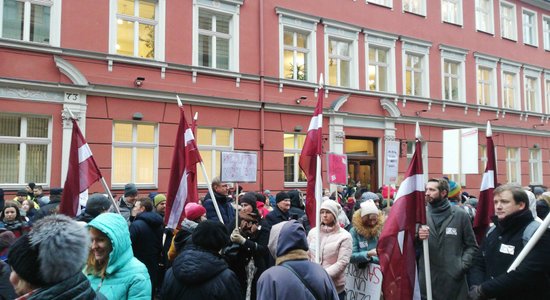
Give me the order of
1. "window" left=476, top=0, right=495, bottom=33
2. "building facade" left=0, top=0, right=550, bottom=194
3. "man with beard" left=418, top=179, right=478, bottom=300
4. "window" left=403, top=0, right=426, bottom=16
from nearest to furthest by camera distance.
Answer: "man with beard" left=418, top=179, right=478, bottom=300, "building facade" left=0, top=0, right=550, bottom=194, "window" left=403, top=0, right=426, bottom=16, "window" left=476, top=0, right=495, bottom=33

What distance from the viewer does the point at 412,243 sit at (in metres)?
4.30

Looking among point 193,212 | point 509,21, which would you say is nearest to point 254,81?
point 193,212

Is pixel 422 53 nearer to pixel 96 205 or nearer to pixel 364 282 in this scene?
pixel 364 282

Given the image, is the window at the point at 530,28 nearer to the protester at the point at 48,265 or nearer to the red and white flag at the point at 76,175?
the red and white flag at the point at 76,175

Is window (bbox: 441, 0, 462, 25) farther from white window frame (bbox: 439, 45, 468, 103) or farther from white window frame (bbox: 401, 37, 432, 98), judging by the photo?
white window frame (bbox: 401, 37, 432, 98)

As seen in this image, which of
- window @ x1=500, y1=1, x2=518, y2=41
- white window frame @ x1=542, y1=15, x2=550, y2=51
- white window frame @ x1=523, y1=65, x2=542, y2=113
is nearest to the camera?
window @ x1=500, y1=1, x2=518, y2=41

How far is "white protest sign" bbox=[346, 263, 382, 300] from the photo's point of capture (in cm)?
487

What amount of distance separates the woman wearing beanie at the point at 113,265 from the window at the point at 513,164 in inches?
887

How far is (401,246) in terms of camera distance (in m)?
4.27

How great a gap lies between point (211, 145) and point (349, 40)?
23.0 ft

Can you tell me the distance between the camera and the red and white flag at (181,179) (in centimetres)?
585

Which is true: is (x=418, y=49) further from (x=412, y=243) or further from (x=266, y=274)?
(x=266, y=274)

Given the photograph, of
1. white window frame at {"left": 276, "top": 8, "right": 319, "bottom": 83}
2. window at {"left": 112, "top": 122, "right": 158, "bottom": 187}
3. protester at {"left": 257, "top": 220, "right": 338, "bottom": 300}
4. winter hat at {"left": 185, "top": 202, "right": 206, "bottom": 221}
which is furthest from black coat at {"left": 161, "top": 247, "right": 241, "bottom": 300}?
white window frame at {"left": 276, "top": 8, "right": 319, "bottom": 83}

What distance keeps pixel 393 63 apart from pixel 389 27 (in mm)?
1479
